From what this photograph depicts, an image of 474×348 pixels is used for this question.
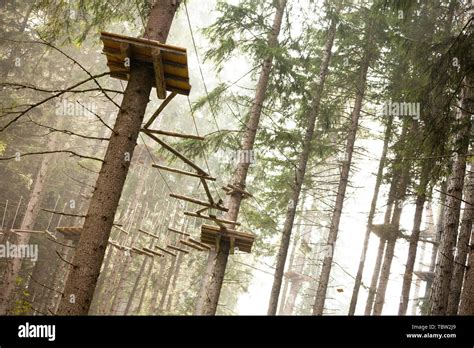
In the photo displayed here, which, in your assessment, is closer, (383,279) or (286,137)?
(286,137)

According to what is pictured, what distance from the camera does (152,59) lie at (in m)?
4.69

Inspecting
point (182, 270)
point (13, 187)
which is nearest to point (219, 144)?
point (13, 187)

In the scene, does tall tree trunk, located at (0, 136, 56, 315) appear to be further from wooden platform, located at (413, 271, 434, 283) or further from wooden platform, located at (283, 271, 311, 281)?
wooden platform, located at (413, 271, 434, 283)

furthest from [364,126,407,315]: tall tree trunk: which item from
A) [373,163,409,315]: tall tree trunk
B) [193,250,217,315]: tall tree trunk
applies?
[193,250,217,315]: tall tree trunk

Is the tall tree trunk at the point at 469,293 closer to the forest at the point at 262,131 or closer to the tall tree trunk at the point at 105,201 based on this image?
the forest at the point at 262,131

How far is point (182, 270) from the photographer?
30688 millimetres

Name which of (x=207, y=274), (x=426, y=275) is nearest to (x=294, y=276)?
(x=426, y=275)

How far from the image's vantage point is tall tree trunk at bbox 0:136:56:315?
13.3 m

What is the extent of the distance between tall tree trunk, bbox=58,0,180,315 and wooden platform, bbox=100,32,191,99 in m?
0.18

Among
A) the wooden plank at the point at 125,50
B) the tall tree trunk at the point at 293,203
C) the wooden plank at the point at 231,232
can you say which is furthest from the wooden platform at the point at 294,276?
the wooden plank at the point at 125,50

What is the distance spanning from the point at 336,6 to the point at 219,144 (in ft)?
23.1

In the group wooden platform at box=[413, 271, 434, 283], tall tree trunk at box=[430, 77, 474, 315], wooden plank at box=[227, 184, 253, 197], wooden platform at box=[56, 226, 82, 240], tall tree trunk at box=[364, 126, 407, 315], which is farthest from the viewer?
wooden platform at box=[413, 271, 434, 283]
